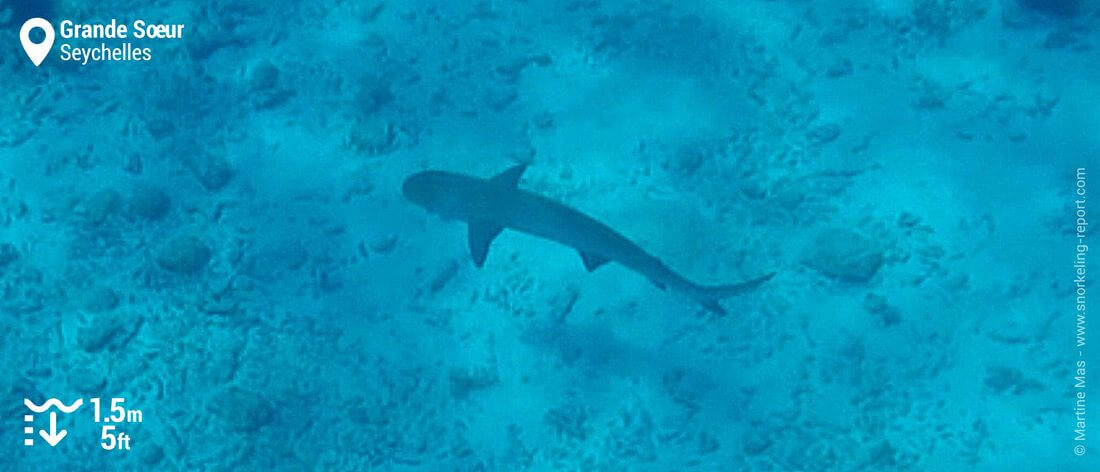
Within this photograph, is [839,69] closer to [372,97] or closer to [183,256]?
[372,97]

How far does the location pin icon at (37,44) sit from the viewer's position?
8078 millimetres

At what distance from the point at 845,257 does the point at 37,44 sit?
7.70m

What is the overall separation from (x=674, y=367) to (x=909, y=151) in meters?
2.80

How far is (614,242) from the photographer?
5070 millimetres

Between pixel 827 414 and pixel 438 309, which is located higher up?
pixel 438 309

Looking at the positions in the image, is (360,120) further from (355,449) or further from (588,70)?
(355,449)

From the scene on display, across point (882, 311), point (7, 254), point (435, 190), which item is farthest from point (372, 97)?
point (882, 311)

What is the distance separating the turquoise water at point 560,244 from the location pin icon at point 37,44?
8 cm

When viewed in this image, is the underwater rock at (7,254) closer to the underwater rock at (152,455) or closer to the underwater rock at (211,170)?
the underwater rock at (211,170)

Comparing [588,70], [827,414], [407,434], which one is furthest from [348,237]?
[827,414]

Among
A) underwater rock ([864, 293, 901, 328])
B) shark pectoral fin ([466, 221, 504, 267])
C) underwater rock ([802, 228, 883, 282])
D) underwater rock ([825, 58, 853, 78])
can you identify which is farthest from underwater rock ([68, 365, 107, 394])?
underwater rock ([825, 58, 853, 78])

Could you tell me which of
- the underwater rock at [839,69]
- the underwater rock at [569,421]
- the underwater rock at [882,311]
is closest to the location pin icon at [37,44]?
the underwater rock at [569,421]

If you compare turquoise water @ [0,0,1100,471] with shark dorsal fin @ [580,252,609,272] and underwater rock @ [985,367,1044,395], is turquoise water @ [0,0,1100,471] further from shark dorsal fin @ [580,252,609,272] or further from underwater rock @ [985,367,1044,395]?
shark dorsal fin @ [580,252,609,272]

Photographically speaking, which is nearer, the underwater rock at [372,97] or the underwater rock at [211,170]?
the underwater rock at [211,170]
